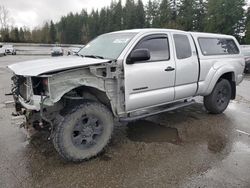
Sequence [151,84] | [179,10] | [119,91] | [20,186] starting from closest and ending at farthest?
1. [20,186]
2. [119,91]
3. [151,84]
4. [179,10]

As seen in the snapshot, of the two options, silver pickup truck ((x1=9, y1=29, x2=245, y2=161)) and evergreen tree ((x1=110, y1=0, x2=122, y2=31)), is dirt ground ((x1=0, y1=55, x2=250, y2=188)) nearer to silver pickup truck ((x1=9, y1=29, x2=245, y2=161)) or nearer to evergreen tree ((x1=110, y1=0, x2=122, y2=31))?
silver pickup truck ((x1=9, y1=29, x2=245, y2=161))

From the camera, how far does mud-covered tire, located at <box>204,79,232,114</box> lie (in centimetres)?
581

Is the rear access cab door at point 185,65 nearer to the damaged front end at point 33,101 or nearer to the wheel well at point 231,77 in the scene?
the wheel well at point 231,77

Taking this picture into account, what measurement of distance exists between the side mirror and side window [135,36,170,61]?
39cm

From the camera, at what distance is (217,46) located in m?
5.85

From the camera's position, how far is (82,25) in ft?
325

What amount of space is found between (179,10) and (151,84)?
206 feet

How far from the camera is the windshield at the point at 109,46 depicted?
412 centimetres

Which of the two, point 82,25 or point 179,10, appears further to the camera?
point 82,25

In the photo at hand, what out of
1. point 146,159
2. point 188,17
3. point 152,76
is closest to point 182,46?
point 152,76

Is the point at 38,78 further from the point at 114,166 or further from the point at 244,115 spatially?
the point at 244,115

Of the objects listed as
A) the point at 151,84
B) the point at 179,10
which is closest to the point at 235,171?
the point at 151,84

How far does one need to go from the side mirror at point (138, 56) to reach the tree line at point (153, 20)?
132 ft

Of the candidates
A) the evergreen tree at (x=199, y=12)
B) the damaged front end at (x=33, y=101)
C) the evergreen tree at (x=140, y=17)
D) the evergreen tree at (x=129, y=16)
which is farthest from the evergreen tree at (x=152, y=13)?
the damaged front end at (x=33, y=101)
